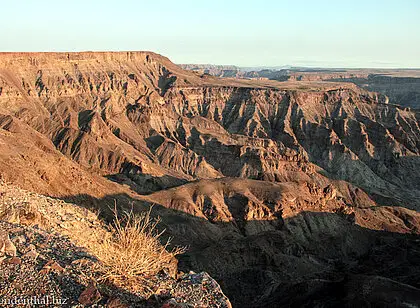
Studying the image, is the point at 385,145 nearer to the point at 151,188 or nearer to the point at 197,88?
the point at 197,88

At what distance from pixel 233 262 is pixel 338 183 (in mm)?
48874

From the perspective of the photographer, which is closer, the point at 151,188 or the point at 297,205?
the point at 297,205

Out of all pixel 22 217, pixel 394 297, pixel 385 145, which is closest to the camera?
pixel 22 217

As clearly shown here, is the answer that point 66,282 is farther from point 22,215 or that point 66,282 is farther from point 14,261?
point 22,215

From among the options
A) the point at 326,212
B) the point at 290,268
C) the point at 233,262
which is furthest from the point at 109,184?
the point at 326,212

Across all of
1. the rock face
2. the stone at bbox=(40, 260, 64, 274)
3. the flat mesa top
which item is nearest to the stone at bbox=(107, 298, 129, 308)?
the stone at bbox=(40, 260, 64, 274)

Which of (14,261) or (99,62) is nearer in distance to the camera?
(14,261)

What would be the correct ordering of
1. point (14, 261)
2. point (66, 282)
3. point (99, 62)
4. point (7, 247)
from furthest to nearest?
point (99, 62) → point (7, 247) → point (14, 261) → point (66, 282)

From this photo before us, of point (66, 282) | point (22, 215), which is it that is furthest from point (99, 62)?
point (66, 282)

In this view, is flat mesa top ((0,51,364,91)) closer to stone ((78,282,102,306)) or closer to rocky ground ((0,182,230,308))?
rocky ground ((0,182,230,308))

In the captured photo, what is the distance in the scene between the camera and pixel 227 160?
4043 inches

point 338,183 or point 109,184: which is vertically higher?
point 109,184

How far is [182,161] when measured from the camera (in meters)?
101

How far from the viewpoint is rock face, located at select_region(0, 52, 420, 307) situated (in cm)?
5003
